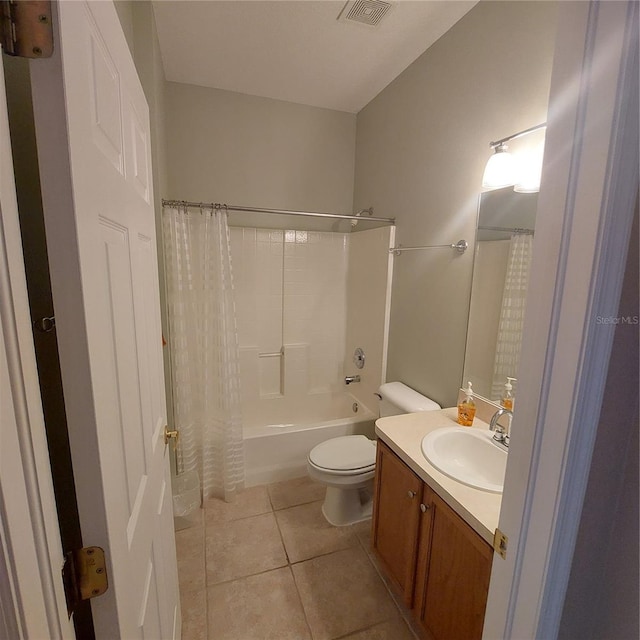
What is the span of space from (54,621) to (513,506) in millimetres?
794

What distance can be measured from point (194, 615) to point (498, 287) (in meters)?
1.98

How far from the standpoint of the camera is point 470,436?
143 centimetres

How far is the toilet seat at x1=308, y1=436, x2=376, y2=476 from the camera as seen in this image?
6.03 ft

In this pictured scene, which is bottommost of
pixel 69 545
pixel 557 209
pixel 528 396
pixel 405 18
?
pixel 69 545

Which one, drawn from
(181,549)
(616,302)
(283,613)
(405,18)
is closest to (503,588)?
(616,302)

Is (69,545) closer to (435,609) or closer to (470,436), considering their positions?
(435,609)

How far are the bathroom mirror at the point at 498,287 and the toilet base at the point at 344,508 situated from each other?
967 millimetres

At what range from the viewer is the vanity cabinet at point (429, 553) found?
40.3 inches

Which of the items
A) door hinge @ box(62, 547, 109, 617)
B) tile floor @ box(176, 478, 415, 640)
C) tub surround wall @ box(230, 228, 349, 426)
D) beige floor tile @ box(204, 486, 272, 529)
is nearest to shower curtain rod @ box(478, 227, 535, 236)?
tub surround wall @ box(230, 228, 349, 426)

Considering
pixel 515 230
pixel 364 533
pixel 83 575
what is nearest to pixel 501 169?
pixel 515 230

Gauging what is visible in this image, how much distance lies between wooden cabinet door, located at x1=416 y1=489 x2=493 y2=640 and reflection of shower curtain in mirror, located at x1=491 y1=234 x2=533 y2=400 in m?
0.65

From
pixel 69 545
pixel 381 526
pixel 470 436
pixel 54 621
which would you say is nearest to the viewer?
pixel 54 621

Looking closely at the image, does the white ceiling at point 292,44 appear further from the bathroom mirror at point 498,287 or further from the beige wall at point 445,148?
the bathroom mirror at point 498,287

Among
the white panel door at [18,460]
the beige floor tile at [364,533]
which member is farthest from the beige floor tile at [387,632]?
the white panel door at [18,460]
